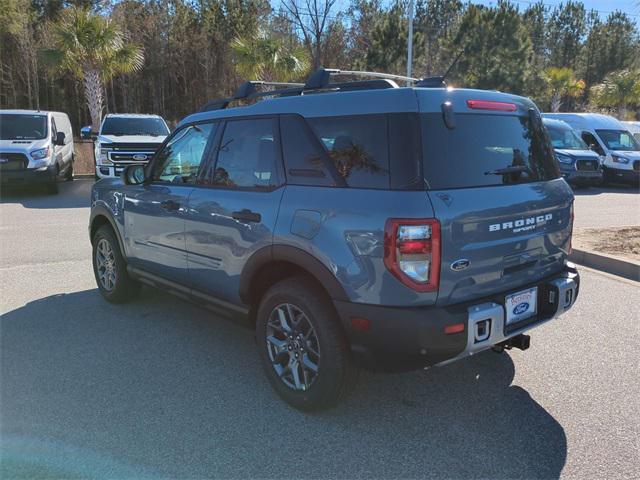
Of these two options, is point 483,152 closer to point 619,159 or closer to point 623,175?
point 623,175

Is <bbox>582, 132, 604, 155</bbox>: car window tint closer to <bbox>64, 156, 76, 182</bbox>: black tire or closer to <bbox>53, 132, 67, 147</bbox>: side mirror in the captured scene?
<bbox>53, 132, 67, 147</bbox>: side mirror

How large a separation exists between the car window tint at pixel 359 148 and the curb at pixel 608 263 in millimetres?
4618

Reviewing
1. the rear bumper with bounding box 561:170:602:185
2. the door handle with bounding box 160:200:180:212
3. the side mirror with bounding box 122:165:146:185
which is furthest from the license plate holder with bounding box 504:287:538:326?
the rear bumper with bounding box 561:170:602:185

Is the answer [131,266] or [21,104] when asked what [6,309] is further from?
[21,104]

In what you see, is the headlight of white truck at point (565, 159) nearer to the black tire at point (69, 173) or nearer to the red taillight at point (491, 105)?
the red taillight at point (491, 105)

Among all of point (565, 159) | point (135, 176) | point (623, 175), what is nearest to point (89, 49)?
point (135, 176)

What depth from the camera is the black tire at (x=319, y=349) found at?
3.04 metres

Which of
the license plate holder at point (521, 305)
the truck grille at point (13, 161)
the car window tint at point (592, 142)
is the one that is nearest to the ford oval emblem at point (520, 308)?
the license plate holder at point (521, 305)

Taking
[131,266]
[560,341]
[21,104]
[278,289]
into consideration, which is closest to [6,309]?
[131,266]

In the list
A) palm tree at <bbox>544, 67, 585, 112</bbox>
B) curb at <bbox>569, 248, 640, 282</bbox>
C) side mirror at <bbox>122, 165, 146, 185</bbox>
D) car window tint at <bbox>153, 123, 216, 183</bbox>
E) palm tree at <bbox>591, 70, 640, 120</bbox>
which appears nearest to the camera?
car window tint at <bbox>153, 123, 216, 183</bbox>

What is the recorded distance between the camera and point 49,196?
1320 cm

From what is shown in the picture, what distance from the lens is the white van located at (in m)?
12.4

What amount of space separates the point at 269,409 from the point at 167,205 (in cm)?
184

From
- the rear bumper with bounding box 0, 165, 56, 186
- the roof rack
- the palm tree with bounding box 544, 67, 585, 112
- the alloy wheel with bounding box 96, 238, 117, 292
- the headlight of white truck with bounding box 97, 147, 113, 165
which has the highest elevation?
the palm tree with bounding box 544, 67, 585, 112
